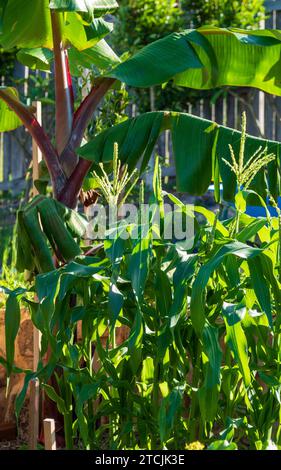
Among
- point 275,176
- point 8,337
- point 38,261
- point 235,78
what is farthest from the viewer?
Result: point 235,78

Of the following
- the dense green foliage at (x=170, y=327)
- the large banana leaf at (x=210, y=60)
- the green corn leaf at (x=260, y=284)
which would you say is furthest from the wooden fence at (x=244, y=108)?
the green corn leaf at (x=260, y=284)

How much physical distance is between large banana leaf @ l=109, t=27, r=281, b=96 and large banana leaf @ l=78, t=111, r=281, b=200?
216mm

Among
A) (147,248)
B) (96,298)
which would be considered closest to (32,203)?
(96,298)

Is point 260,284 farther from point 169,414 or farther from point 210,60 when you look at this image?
point 210,60

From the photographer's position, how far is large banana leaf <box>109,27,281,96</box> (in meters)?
3.94

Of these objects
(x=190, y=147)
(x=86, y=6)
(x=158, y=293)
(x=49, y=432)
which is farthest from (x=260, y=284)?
(x=86, y=6)

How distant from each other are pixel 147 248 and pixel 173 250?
15 centimetres

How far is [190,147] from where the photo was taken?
3887mm

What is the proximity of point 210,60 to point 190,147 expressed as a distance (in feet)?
1.77

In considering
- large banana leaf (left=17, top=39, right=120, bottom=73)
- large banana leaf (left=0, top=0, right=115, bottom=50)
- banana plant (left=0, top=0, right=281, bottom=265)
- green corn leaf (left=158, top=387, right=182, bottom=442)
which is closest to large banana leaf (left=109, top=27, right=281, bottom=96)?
banana plant (left=0, top=0, right=281, bottom=265)

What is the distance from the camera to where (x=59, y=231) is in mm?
3676

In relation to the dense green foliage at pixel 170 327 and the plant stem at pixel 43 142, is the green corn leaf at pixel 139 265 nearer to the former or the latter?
the dense green foliage at pixel 170 327
